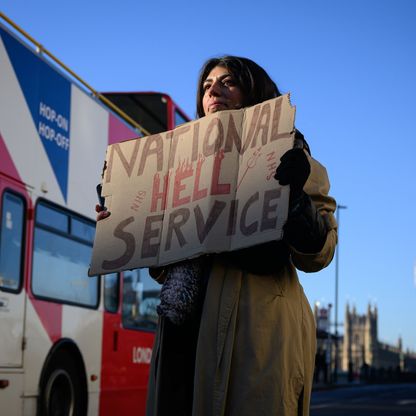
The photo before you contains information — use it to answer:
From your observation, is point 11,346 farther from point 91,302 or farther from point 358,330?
point 358,330

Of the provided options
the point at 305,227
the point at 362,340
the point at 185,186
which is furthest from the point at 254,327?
the point at 362,340

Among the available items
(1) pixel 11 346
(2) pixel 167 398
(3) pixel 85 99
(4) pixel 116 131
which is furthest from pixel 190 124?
(4) pixel 116 131

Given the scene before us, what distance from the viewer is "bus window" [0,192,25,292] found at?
707 cm

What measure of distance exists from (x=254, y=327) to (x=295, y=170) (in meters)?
0.46

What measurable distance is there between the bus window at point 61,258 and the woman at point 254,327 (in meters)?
4.88

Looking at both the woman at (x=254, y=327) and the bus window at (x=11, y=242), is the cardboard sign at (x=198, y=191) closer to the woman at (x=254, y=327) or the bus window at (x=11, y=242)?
the woman at (x=254, y=327)

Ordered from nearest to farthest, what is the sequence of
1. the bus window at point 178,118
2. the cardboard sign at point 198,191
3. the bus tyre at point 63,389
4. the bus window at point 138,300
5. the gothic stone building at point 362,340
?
the cardboard sign at point 198,191 < the bus tyre at point 63,389 < the bus window at point 138,300 < the bus window at point 178,118 < the gothic stone building at point 362,340

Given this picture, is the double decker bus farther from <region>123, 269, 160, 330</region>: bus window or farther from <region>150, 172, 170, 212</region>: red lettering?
<region>150, 172, 170, 212</region>: red lettering

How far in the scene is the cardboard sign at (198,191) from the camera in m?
2.83

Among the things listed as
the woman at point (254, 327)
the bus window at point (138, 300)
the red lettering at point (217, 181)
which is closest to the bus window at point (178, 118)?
the bus window at point (138, 300)

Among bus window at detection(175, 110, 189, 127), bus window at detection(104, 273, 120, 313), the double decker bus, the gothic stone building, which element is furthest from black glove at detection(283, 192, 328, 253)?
the gothic stone building

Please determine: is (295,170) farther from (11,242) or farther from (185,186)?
(11,242)

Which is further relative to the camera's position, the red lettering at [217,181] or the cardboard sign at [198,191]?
the red lettering at [217,181]

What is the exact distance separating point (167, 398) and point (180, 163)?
2.60 feet
